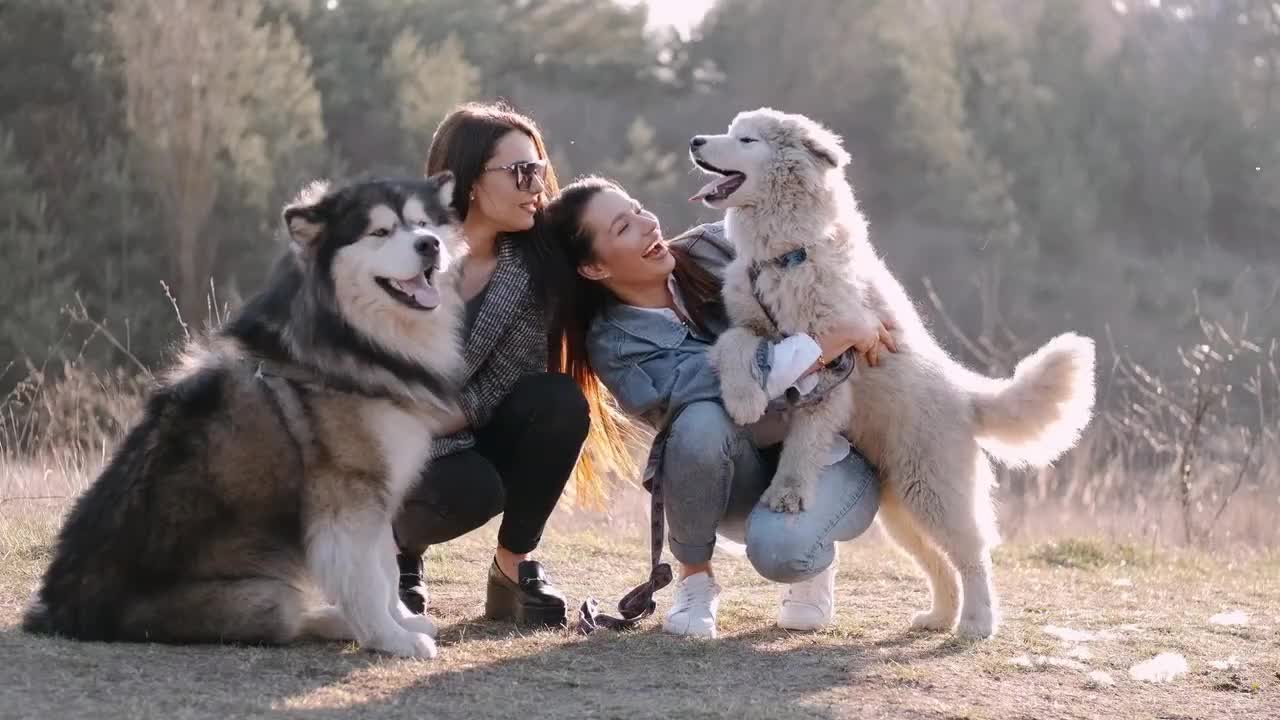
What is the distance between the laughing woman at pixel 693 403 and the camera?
3984 mm

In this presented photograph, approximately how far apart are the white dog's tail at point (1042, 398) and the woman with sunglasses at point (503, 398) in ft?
3.95

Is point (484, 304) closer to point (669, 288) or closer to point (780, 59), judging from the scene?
point (669, 288)

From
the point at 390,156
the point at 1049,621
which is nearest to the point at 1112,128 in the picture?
the point at 390,156

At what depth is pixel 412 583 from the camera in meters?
4.30

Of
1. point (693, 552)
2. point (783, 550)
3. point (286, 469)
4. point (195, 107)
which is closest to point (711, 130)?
point (195, 107)

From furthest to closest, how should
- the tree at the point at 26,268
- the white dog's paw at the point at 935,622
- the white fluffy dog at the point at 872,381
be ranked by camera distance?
the tree at the point at 26,268, the white dog's paw at the point at 935,622, the white fluffy dog at the point at 872,381

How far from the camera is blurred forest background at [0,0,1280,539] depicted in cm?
1494

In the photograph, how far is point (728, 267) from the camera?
172 inches

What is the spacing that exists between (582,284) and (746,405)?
2.39 feet

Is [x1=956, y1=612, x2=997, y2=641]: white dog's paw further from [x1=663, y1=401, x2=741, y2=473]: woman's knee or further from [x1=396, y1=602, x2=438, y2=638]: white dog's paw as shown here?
[x1=396, y1=602, x2=438, y2=638]: white dog's paw

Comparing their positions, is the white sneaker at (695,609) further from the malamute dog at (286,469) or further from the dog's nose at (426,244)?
the dog's nose at (426,244)

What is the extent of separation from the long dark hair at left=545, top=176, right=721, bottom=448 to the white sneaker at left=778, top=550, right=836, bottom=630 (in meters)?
0.88

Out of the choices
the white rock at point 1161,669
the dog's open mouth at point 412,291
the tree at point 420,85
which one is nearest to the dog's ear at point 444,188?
the dog's open mouth at point 412,291

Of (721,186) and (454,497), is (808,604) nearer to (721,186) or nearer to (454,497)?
(454,497)
